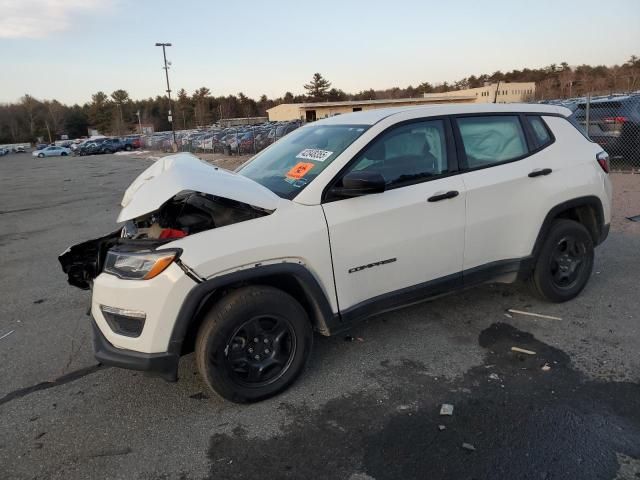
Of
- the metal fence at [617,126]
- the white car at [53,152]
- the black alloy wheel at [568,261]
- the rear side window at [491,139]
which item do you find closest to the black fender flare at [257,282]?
the rear side window at [491,139]

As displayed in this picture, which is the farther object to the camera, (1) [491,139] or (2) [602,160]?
(2) [602,160]

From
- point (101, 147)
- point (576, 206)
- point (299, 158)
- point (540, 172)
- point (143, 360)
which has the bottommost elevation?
point (143, 360)

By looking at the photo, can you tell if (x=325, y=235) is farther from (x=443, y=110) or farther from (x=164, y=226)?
(x=443, y=110)

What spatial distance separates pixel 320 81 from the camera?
11125 cm

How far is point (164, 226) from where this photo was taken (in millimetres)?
3264

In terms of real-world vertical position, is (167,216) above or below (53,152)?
below

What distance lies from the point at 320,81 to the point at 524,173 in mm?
113249

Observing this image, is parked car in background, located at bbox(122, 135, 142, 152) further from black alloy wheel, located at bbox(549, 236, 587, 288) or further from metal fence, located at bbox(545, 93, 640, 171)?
black alloy wheel, located at bbox(549, 236, 587, 288)

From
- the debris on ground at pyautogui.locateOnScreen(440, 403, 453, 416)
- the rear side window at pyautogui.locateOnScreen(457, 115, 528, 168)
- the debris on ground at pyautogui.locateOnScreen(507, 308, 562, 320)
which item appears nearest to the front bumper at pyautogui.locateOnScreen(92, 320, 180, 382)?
the debris on ground at pyautogui.locateOnScreen(440, 403, 453, 416)

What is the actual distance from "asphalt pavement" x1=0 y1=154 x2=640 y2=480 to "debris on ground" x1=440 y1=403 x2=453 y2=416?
0.12ft

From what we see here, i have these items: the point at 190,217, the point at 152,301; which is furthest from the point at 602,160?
the point at 152,301

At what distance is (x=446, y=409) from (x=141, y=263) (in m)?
2.01

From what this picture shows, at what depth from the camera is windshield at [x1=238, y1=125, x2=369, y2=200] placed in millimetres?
3332

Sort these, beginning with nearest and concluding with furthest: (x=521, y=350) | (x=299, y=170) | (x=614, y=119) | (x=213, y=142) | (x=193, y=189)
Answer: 1. (x=193, y=189)
2. (x=299, y=170)
3. (x=521, y=350)
4. (x=614, y=119)
5. (x=213, y=142)
